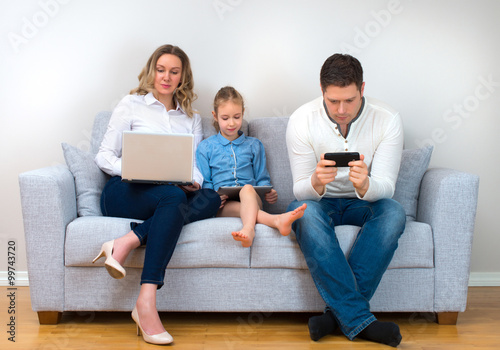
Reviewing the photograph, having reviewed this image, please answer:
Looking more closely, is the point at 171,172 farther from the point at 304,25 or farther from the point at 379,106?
the point at 304,25

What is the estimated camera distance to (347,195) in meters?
2.26

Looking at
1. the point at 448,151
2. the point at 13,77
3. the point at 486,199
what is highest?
the point at 13,77

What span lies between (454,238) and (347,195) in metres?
0.46

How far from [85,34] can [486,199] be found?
7.91 feet

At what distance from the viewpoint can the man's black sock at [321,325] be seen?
1916mm

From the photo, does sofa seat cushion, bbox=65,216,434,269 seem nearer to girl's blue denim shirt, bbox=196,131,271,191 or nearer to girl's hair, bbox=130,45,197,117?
girl's blue denim shirt, bbox=196,131,271,191

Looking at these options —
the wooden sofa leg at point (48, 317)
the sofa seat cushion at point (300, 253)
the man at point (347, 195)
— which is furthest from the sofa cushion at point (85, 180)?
the man at point (347, 195)

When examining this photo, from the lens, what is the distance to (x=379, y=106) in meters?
2.27

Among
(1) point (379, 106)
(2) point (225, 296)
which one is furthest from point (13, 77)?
(1) point (379, 106)

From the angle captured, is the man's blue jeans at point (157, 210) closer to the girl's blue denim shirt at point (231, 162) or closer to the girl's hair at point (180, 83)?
the girl's blue denim shirt at point (231, 162)

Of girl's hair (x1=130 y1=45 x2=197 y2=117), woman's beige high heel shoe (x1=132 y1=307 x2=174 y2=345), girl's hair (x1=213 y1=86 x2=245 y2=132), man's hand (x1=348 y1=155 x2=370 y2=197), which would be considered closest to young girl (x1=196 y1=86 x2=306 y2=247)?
girl's hair (x1=213 y1=86 x2=245 y2=132)

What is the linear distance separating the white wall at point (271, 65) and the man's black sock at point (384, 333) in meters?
1.38

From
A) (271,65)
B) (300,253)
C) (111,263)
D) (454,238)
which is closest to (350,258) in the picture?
(300,253)

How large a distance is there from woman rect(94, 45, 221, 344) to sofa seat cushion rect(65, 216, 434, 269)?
0.31 ft
